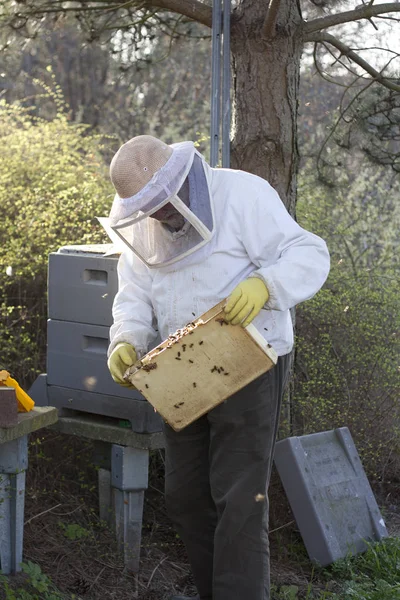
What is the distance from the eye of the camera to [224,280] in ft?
8.80

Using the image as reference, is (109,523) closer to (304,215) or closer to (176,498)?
(176,498)

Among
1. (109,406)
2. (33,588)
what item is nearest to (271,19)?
(109,406)

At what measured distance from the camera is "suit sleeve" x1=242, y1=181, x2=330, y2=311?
2.54 meters

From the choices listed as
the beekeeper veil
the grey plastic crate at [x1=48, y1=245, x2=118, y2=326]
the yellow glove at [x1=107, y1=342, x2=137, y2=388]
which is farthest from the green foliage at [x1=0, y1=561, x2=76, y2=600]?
the beekeeper veil

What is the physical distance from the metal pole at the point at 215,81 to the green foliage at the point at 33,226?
3.29 ft

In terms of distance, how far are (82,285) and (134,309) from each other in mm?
587

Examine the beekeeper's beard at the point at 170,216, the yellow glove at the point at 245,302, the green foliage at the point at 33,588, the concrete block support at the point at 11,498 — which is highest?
the beekeeper's beard at the point at 170,216

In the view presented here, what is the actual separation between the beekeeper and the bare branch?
1.30 meters

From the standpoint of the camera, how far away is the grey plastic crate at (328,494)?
11.8 feet

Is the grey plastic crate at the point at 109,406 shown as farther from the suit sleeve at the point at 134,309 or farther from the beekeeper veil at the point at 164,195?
the beekeeper veil at the point at 164,195

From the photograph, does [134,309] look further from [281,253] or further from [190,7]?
[190,7]

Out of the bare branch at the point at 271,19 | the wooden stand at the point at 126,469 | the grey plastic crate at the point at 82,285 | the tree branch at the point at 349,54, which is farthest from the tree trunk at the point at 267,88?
Answer: the wooden stand at the point at 126,469

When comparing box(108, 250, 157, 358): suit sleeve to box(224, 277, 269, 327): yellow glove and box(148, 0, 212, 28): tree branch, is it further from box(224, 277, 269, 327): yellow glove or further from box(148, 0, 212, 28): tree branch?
box(148, 0, 212, 28): tree branch

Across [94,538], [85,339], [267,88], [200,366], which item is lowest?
[94,538]
